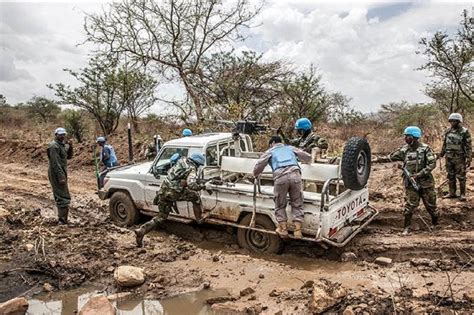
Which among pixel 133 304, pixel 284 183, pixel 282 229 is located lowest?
pixel 133 304

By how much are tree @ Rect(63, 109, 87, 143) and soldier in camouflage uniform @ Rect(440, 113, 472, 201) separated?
51.4ft

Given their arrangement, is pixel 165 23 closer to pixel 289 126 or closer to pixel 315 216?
pixel 289 126

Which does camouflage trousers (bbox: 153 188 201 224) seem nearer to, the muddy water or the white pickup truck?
the white pickup truck

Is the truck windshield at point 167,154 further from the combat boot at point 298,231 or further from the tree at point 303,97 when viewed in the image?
the tree at point 303,97

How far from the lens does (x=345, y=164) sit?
6191mm

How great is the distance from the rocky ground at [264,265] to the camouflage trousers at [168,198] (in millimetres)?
510

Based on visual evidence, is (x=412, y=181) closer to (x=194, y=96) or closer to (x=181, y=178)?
(x=181, y=178)

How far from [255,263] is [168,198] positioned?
5.66 feet

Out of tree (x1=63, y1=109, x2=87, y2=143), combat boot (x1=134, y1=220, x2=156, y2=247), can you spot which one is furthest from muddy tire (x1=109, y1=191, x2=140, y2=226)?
tree (x1=63, y1=109, x2=87, y2=143)

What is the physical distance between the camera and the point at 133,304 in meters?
5.36

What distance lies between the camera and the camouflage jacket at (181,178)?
22.3 feet

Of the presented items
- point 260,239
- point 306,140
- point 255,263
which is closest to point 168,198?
point 260,239

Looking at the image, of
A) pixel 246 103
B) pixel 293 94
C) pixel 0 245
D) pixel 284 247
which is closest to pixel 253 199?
pixel 284 247

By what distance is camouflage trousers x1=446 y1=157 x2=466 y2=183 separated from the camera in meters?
8.05
